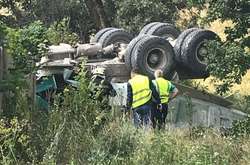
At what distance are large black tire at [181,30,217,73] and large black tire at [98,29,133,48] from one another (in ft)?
8.46

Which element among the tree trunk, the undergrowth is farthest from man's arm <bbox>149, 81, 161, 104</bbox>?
the tree trunk

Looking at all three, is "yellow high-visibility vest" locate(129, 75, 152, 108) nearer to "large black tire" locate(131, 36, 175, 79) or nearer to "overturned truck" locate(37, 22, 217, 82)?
"large black tire" locate(131, 36, 175, 79)

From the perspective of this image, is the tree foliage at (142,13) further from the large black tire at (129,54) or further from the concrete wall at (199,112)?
the concrete wall at (199,112)

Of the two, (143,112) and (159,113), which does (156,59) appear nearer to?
(159,113)

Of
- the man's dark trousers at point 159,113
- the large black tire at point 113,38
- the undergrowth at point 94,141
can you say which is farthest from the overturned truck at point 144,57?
the undergrowth at point 94,141

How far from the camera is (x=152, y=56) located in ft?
44.4

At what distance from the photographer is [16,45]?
32.1 feet

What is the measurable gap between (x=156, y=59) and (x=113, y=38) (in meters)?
2.53

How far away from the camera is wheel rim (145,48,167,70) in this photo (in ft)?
44.1

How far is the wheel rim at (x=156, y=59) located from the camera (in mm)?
13430

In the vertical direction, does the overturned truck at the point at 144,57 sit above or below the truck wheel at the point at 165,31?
below

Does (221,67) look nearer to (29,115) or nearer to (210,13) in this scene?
(210,13)

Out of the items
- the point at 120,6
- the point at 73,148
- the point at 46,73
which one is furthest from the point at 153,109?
the point at 120,6

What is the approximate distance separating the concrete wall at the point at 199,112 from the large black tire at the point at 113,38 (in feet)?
11.0
